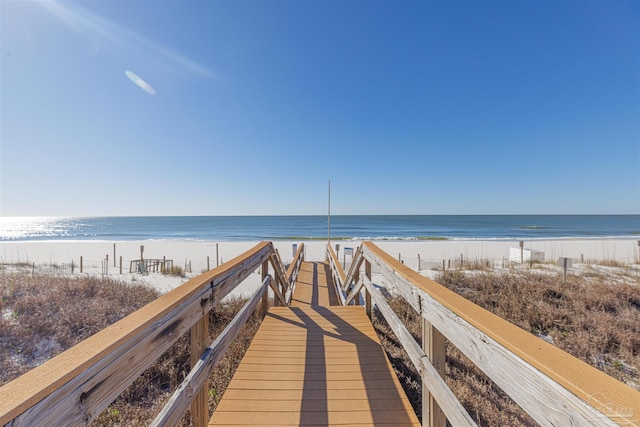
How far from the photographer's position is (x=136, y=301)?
5590 millimetres

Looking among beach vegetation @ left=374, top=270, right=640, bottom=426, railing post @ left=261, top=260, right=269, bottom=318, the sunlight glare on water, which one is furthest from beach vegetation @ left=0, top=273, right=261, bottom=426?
the sunlight glare on water

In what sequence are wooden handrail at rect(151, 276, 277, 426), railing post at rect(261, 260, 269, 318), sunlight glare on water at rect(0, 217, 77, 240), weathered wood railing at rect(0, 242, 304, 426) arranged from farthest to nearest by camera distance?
sunlight glare on water at rect(0, 217, 77, 240)
railing post at rect(261, 260, 269, 318)
wooden handrail at rect(151, 276, 277, 426)
weathered wood railing at rect(0, 242, 304, 426)

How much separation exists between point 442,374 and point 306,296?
4.79 metres

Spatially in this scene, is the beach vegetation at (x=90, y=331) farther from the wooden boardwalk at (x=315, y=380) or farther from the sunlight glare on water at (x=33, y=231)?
the sunlight glare on water at (x=33, y=231)

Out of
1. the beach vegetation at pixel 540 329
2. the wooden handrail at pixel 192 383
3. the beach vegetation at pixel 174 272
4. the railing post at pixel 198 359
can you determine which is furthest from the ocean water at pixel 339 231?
the railing post at pixel 198 359

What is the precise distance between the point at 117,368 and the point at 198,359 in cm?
77

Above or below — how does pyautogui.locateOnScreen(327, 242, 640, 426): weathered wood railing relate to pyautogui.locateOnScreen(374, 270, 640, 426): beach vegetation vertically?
above

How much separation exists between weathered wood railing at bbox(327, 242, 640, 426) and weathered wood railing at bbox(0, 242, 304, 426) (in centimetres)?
131

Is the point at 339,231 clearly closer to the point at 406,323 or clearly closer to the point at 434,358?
the point at 406,323

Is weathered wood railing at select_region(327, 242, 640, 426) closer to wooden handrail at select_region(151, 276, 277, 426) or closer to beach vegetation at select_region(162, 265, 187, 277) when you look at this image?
wooden handrail at select_region(151, 276, 277, 426)

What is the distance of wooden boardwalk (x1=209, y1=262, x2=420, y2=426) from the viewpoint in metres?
1.90

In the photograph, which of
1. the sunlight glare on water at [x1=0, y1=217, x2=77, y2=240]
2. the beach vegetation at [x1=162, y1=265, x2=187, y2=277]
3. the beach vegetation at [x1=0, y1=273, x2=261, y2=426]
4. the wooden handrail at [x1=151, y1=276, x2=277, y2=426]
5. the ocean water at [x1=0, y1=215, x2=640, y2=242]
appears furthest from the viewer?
the sunlight glare on water at [x1=0, y1=217, x2=77, y2=240]

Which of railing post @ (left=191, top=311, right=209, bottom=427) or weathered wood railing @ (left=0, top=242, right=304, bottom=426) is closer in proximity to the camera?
weathered wood railing @ (left=0, top=242, right=304, bottom=426)

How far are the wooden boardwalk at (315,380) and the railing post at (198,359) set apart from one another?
34 cm
